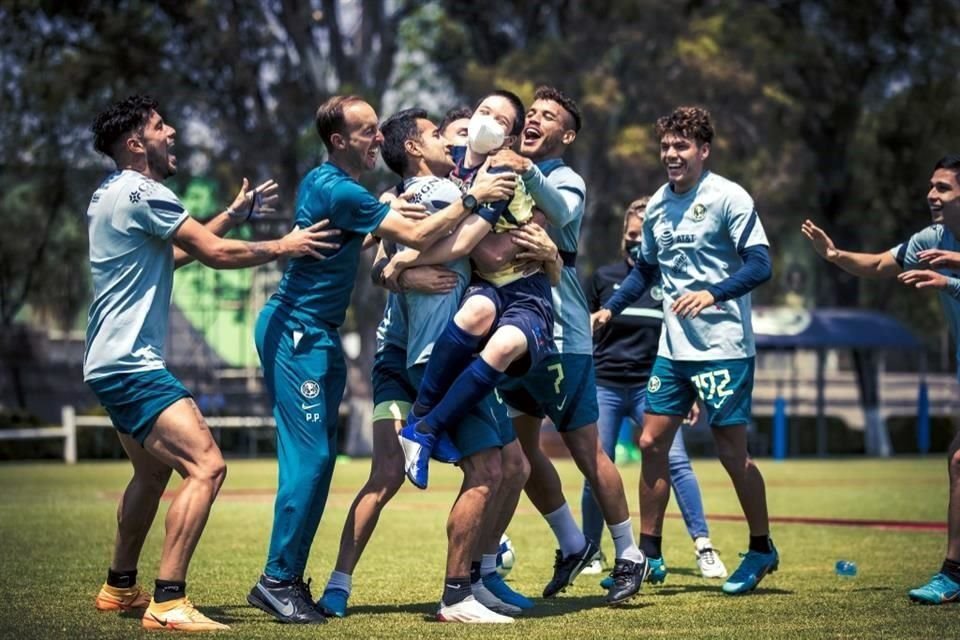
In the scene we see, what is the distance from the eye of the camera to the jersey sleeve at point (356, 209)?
747 cm

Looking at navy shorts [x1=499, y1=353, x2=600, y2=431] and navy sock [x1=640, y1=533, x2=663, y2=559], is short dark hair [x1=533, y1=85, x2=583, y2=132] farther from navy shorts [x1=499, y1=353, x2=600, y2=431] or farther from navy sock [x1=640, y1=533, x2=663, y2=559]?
navy sock [x1=640, y1=533, x2=663, y2=559]

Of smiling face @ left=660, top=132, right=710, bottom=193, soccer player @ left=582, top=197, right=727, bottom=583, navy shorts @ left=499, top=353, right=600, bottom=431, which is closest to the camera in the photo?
navy shorts @ left=499, top=353, right=600, bottom=431

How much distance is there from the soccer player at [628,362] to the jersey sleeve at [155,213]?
4075mm

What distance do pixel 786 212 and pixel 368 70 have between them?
1114 cm

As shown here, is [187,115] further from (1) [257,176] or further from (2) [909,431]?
(2) [909,431]

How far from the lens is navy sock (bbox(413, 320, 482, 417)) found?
7590mm

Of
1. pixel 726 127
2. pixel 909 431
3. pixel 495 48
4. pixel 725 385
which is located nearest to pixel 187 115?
pixel 495 48

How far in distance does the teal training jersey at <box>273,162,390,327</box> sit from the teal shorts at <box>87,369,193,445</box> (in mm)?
740

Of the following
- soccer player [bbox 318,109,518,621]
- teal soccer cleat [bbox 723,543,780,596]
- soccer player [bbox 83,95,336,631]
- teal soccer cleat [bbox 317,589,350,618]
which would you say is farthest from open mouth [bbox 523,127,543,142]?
teal soccer cleat [bbox 723,543,780,596]

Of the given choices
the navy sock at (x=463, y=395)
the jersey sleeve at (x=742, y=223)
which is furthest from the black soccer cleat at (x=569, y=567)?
the jersey sleeve at (x=742, y=223)

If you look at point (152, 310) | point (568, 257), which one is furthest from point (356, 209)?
point (568, 257)

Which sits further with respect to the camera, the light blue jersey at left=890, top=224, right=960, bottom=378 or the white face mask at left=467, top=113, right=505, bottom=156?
the light blue jersey at left=890, top=224, right=960, bottom=378

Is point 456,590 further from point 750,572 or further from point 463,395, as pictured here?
point 750,572

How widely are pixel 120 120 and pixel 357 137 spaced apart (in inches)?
46.3
